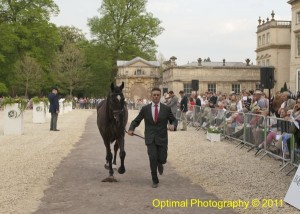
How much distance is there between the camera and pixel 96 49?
248 ft

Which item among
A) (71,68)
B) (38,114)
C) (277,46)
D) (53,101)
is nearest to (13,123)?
(53,101)

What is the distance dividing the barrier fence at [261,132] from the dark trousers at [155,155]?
2.68 metres

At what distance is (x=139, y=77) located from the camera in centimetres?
7812

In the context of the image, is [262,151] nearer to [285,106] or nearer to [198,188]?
[285,106]

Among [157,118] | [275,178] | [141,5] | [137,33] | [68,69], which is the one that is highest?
[141,5]

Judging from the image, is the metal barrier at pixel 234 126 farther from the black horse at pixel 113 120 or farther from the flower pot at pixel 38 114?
the flower pot at pixel 38 114

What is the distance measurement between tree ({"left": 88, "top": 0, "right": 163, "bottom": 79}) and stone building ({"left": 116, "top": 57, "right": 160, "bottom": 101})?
1673mm

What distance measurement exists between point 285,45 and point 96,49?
28750mm

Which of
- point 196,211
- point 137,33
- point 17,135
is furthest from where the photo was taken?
point 137,33

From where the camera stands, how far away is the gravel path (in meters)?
8.55

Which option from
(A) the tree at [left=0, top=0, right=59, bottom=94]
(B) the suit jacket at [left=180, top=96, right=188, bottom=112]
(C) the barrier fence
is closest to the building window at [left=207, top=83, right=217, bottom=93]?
(A) the tree at [left=0, top=0, right=59, bottom=94]

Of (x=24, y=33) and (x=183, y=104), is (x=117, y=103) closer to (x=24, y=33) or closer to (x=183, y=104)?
(x=183, y=104)

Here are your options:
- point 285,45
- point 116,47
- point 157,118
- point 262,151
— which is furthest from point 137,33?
point 157,118

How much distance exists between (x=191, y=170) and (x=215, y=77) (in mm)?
50423
